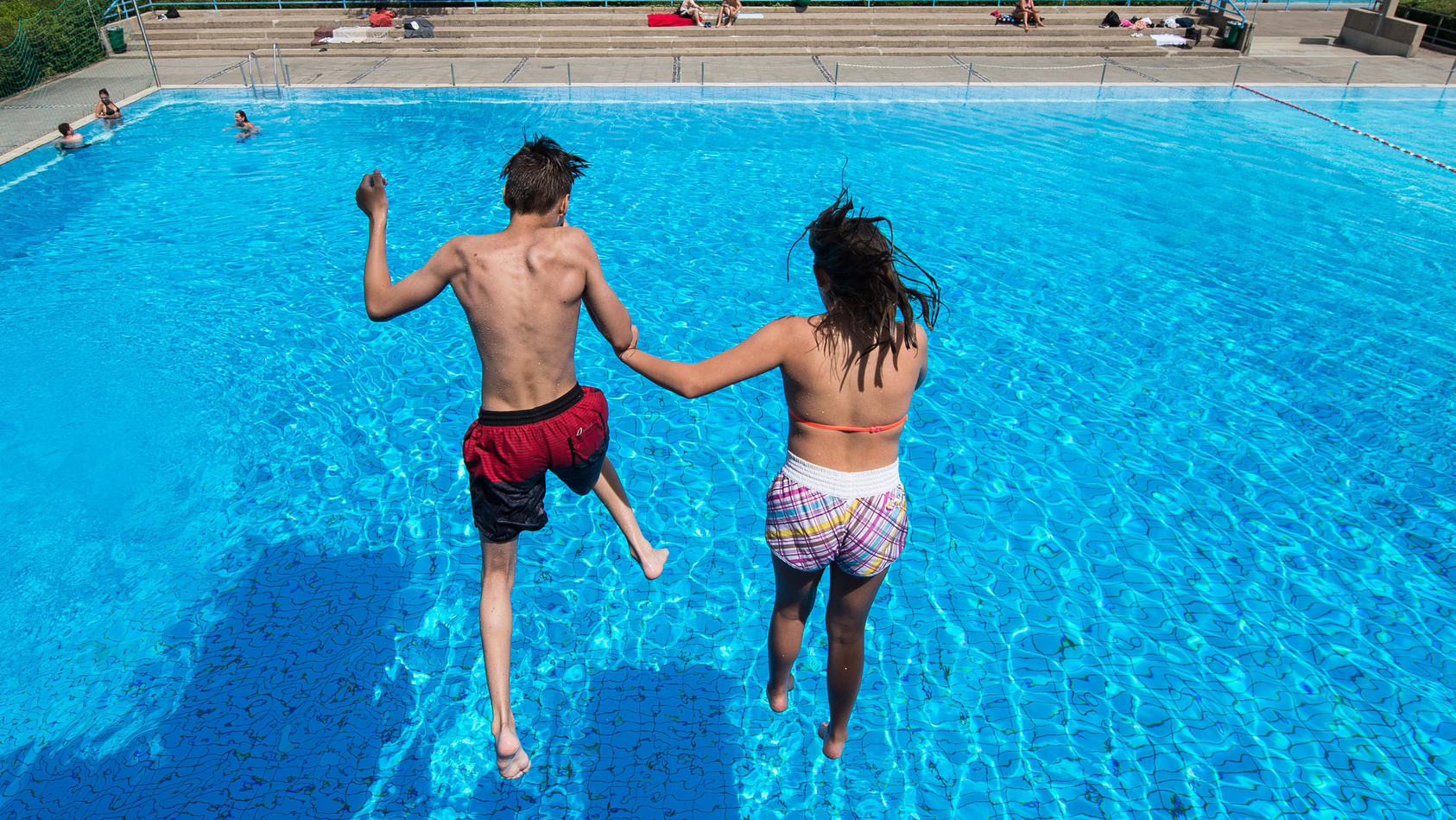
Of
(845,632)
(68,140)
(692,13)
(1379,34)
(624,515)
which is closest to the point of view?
(845,632)

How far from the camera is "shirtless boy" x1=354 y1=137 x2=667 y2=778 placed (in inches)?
115

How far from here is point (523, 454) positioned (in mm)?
3135

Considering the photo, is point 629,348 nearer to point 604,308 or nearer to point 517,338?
point 604,308

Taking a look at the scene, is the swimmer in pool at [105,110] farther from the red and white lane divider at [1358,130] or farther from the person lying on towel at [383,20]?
the red and white lane divider at [1358,130]

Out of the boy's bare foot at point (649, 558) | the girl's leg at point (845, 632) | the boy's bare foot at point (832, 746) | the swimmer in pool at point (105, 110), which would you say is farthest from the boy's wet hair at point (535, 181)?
the swimmer in pool at point (105, 110)

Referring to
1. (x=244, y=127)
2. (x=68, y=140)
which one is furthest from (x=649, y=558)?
(x=68, y=140)

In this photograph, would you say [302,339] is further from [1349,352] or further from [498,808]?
[1349,352]

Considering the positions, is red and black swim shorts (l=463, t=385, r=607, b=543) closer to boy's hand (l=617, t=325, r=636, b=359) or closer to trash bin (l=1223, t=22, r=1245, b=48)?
boy's hand (l=617, t=325, r=636, b=359)

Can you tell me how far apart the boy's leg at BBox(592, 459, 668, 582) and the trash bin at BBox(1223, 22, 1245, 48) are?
75.5 feet

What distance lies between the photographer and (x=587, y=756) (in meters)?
4.11

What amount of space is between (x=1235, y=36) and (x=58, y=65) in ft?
87.3

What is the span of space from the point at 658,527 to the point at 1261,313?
6898mm

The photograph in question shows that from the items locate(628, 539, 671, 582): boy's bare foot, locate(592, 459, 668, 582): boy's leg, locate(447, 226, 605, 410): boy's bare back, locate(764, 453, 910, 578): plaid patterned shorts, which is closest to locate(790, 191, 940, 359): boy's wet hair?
locate(764, 453, 910, 578): plaid patterned shorts

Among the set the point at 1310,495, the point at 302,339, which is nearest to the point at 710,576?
the point at 1310,495
